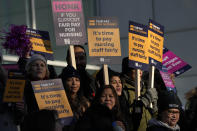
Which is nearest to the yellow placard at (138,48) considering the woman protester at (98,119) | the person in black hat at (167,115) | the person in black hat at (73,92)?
the person in black hat at (167,115)

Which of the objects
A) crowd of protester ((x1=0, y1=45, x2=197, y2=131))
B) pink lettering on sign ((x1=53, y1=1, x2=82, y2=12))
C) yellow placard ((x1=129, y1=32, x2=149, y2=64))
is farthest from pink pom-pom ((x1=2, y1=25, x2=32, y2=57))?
yellow placard ((x1=129, y1=32, x2=149, y2=64))

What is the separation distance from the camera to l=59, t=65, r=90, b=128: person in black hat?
5.00 meters

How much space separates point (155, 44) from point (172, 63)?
1090 mm

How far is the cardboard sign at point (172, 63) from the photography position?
7.29m

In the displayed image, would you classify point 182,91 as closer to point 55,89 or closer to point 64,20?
point 64,20

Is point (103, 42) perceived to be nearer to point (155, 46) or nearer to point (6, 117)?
point (155, 46)

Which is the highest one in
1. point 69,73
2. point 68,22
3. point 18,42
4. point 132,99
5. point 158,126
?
point 68,22

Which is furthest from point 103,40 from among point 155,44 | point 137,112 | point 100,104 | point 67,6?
point 100,104

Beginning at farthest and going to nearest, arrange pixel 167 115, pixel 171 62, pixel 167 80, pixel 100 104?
1. pixel 171 62
2. pixel 167 80
3. pixel 167 115
4. pixel 100 104

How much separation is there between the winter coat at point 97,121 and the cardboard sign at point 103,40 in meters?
1.86

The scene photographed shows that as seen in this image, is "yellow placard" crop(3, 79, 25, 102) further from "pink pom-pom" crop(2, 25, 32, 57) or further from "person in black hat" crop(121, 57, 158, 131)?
"person in black hat" crop(121, 57, 158, 131)

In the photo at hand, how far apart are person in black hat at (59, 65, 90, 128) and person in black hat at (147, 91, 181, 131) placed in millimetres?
726

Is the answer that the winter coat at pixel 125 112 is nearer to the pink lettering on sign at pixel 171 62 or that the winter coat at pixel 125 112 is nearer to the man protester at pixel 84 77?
the man protester at pixel 84 77

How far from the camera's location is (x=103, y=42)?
584 cm
